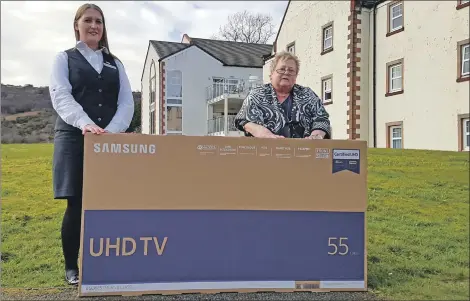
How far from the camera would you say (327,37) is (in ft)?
67.1

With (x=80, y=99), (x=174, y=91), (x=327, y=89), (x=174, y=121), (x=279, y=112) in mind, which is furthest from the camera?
(x=174, y=91)

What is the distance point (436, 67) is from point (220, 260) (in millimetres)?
14386

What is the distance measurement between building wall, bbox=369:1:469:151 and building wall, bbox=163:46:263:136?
11684mm

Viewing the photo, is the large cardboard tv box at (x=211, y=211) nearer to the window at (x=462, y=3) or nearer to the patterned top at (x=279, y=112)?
the patterned top at (x=279, y=112)

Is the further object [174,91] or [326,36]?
[174,91]

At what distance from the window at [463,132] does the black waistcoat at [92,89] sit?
1227 cm

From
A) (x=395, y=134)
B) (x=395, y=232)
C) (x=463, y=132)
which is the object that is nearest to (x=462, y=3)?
(x=463, y=132)

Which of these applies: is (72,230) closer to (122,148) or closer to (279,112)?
(122,148)

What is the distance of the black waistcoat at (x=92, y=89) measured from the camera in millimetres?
2697

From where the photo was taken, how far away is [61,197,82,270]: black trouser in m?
2.77

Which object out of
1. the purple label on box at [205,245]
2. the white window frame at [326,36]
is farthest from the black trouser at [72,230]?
the white window frame at [326,36]

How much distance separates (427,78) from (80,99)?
1445 cm

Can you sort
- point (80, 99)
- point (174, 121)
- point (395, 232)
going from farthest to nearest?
point (174, 121)
point (395, 232)
point (80, 99)

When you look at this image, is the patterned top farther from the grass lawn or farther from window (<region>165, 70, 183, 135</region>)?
window (<region>165, 70, 183, 135</region>)
